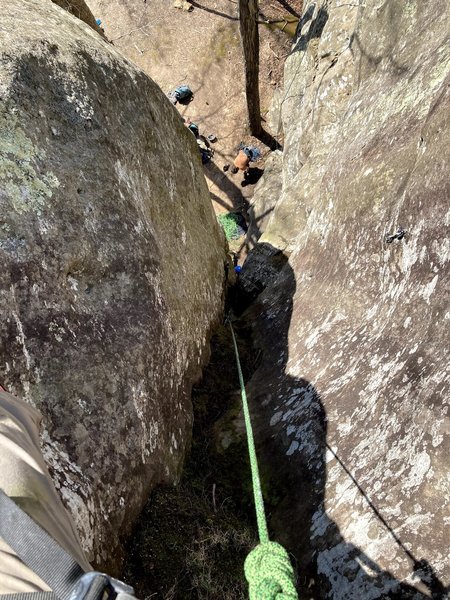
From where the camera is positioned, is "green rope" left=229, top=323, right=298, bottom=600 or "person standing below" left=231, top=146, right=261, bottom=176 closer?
"green rope" left=229, top=323, right=298, bottom=600

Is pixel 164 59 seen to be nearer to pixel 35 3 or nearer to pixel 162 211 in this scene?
pixel 35 3

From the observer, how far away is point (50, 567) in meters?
1.16

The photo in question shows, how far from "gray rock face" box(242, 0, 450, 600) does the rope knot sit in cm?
112

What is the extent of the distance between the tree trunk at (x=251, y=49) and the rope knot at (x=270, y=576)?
8.40 m

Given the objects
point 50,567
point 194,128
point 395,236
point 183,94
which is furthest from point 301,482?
point 183,94

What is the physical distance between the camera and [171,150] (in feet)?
16.2

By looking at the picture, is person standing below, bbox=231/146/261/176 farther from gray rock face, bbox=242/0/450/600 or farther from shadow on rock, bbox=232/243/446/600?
shadow on rock, bbox=232/243/446/600

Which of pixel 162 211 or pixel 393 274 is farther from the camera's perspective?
pixel 162 211

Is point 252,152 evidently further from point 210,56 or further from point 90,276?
point 90,276

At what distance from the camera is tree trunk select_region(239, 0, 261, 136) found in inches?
306

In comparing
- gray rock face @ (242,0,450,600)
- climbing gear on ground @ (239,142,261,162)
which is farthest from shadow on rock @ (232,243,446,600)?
climbing gear on ground @ (239,142,261,162)

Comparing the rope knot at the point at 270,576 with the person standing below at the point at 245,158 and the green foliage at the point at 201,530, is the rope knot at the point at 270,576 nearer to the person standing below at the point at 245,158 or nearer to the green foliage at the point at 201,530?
the green foliage at the point at 201,530

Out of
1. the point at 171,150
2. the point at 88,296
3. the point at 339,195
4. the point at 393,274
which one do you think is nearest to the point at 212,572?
the point at 88,296

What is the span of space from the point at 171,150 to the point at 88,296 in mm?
2454
